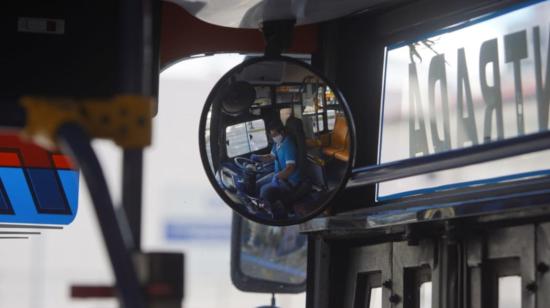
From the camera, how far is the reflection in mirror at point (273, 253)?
15.5 feet

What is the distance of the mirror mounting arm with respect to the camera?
4.27 m

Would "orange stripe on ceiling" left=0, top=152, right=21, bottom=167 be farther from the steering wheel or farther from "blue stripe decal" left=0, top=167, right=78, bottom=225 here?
the steering wheel

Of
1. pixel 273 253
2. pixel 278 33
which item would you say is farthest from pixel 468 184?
pixel 273 253

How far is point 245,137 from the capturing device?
4.23 metres

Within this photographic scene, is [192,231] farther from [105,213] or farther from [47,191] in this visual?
[105,213]

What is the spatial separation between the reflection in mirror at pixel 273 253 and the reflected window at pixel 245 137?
571mm

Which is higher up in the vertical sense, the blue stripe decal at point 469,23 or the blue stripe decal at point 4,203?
the blue stripe decal at point 469,23

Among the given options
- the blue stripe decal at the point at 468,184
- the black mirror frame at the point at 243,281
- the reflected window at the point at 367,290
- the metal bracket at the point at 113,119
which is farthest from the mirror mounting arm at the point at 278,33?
the metal bracket at the point at 113,119

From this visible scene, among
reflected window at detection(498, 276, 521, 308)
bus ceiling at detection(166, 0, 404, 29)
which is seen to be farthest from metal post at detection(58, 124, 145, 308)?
bus ceiling at detection(166, 0, 404, 29)

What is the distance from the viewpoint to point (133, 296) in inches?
90.6

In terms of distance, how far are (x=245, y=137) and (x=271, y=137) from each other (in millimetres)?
93

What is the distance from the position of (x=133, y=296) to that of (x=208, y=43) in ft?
7.93

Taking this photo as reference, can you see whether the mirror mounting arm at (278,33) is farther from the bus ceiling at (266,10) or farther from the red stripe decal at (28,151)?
the red stripe decal at (28,151)

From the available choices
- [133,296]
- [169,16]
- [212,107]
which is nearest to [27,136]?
[133,296]
